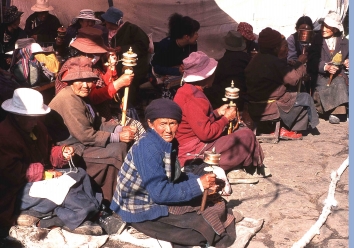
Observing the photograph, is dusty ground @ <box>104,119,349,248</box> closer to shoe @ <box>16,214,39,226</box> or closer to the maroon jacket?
shoe @ <box>16,214,39,226</box>

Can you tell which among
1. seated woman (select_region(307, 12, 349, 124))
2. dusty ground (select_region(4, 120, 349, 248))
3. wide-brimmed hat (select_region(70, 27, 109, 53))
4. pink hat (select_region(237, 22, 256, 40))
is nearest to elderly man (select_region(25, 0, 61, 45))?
wide-brimmed hat (select_region(70, 27, 109, 53))

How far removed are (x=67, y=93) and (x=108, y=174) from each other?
0.90 m

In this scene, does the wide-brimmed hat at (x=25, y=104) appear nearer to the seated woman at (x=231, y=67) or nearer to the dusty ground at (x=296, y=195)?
the dusty ground at (x=296, y=195)

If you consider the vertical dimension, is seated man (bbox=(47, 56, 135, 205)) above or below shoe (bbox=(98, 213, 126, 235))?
above

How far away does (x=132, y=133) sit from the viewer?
532 cm

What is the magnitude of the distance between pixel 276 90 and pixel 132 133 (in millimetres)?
2976

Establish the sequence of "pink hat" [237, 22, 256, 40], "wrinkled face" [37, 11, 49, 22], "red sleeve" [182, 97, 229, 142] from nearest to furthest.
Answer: "red sleeve" [182, 97, 229, 142], "pink hat" [237, 22, 256, 40], "wrinkled face" [37, 11, 49, 22]

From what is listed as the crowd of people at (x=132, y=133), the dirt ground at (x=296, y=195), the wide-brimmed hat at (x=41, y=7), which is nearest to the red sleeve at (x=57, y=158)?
the crowd of people at (x=132, y=133)

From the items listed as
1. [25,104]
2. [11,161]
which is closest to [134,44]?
[25,104]

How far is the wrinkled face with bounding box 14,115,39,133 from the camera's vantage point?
452 cm

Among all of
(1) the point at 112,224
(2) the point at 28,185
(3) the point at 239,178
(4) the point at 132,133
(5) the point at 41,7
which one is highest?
(5) the point at 41,7

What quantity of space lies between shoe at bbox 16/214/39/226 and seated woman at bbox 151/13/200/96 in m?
3.48

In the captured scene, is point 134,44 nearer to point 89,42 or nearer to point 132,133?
point 89,42

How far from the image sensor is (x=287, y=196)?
19.2 feet
